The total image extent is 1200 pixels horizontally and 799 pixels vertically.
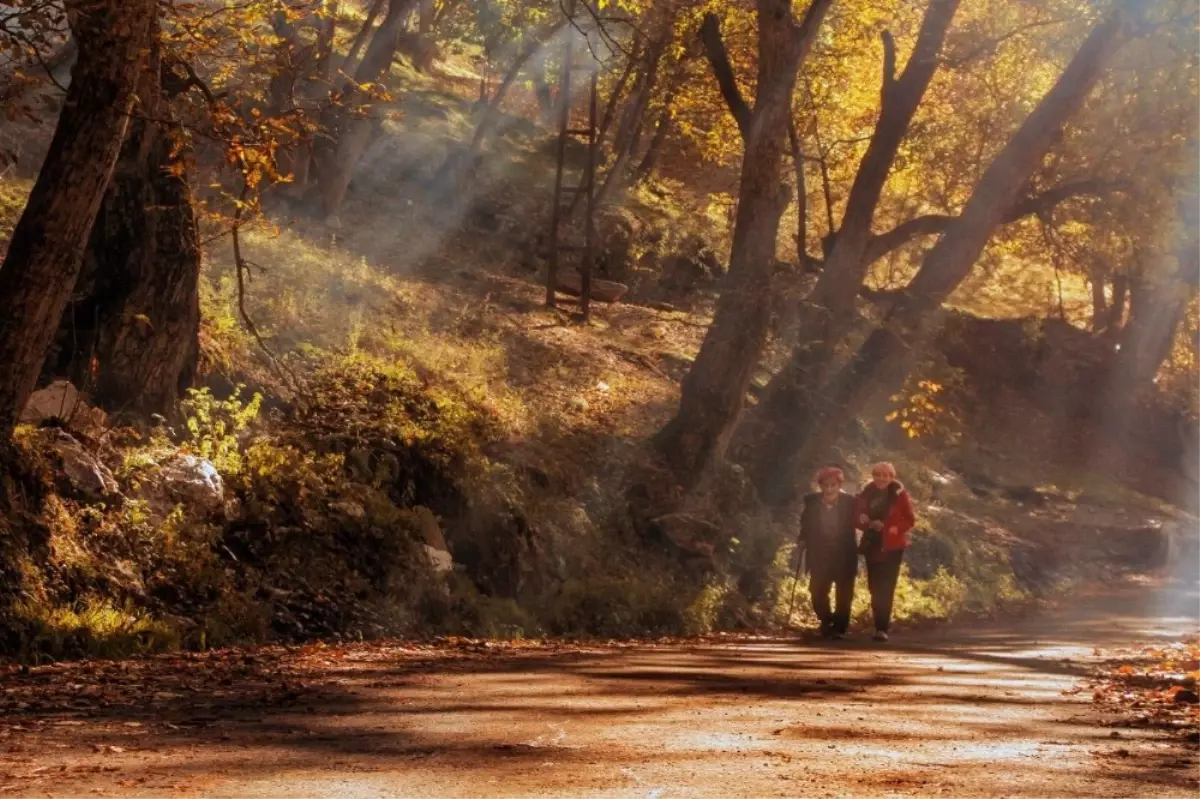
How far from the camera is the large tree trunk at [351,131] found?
2333 centimetres

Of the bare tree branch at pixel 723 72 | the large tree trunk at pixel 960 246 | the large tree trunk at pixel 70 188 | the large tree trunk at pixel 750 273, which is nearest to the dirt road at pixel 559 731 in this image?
the large tree trunk at pixel 70 188

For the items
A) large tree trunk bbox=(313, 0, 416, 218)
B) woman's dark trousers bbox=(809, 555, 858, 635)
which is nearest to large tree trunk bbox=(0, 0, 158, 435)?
woman's dark trousers bbox=(809, 555, 858, 635)

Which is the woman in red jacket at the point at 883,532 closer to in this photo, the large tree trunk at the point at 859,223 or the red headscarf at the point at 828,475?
the red headscarf at the point at 828,475

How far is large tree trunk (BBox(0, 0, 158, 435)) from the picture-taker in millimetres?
10094

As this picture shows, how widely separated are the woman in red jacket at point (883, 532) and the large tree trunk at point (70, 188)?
8.14 metres

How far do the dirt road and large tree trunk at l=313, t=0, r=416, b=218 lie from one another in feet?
45.6

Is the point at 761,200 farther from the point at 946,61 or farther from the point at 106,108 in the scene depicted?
the point at 106,108

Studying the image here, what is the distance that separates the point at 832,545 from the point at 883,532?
0.53 m

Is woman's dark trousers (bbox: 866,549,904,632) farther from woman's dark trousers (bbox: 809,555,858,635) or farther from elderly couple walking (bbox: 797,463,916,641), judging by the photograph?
woman's dark trousers (bbox: 809,555,858,635)

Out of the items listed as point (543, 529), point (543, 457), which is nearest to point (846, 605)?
point (543, 529)

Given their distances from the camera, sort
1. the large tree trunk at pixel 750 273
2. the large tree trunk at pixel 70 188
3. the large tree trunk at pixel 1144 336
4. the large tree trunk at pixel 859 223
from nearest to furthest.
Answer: the large tree trunk at pixel 70 188, the large tree trunk at pixel 750 273, the large tree trunk at pixel 859 223, the large tree trunk at pixel 1144 336

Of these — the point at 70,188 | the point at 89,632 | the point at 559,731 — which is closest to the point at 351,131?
the point at 70,188

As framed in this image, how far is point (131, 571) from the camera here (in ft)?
37.6

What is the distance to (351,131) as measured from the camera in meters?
26.0
